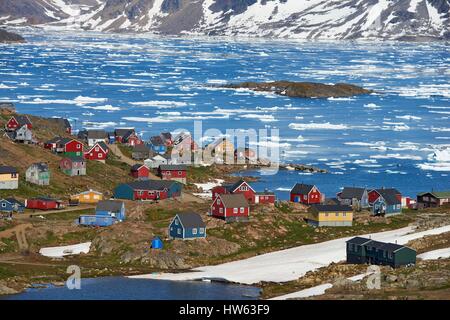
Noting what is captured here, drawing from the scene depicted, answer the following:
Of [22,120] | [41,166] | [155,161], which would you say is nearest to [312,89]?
[155,161]

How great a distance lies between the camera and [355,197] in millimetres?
76125

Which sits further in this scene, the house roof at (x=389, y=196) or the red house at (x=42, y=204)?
the house roof at (x=389, y=196)

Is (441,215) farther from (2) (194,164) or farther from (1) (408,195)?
(2) (194,164)

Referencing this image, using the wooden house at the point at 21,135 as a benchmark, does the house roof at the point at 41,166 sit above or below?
below

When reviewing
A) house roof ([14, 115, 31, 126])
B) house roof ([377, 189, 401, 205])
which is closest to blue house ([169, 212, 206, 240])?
house roof ([377, 189, 401, 205])

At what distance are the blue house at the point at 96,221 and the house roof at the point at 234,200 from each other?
22.0 ft

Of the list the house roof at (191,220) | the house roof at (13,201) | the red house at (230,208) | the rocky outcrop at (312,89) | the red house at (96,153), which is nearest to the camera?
the house roof at (191,220)

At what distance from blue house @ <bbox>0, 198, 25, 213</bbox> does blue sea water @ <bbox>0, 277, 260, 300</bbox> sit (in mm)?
14709

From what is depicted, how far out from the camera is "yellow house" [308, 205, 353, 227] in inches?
2758

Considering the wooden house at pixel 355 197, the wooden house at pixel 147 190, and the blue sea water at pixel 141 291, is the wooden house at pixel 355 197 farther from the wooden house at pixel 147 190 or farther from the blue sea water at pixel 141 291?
the blue sea water at pixel 141 291

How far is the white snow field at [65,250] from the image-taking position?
6159cm

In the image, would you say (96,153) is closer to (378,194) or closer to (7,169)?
(7,169)

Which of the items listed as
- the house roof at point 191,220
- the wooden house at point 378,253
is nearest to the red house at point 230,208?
the house roof at point 191,220
